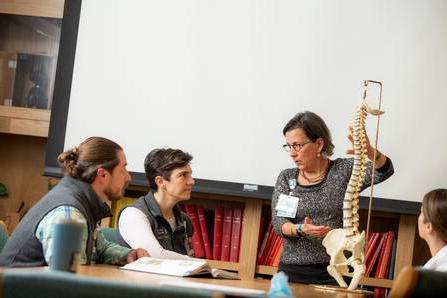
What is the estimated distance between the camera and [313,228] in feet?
11.4

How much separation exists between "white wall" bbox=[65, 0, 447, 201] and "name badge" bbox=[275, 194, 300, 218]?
0.93 metres

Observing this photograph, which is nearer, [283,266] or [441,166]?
[283,266]

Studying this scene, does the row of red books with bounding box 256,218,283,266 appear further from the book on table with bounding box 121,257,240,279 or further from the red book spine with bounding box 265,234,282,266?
the book on table with bounding box 121,257,240,279

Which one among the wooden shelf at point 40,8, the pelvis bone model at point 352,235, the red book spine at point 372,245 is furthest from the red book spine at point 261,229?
the wooden shelf at point 40,8

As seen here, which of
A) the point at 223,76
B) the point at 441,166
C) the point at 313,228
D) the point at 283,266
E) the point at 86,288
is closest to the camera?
the point at 86,288

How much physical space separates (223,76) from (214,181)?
624mm

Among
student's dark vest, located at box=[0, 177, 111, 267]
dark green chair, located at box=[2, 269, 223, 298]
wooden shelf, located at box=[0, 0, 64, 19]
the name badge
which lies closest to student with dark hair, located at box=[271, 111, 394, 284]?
the name badge

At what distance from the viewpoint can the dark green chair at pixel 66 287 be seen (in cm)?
150

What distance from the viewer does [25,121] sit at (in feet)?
17.0

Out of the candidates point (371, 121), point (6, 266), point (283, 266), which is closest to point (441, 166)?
point (371, 121)

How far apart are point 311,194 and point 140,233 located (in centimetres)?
86

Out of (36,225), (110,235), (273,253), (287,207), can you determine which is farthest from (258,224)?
(36,225)

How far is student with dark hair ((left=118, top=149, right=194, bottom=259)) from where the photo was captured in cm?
351

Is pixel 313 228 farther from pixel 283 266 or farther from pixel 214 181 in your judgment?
pixel 214 181
